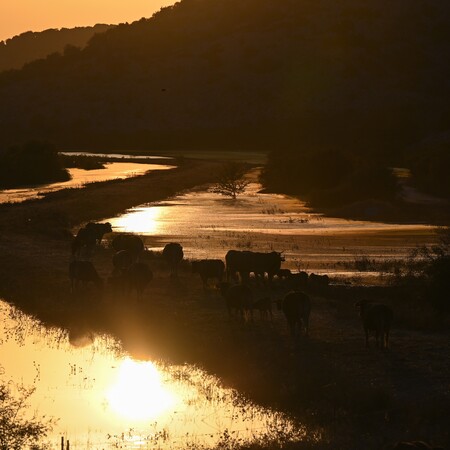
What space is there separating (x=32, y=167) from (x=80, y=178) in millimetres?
5529

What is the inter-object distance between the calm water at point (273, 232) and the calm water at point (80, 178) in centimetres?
1234

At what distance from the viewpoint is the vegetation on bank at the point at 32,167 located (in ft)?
315

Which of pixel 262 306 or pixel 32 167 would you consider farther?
pixel 32 167

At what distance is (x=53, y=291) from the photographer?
29.8 m

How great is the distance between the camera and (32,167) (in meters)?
98.1

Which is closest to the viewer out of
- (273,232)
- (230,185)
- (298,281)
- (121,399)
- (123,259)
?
(121,399)

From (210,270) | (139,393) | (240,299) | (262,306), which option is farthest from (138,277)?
(139,393)

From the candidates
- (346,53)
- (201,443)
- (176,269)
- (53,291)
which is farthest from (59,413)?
(346,53)

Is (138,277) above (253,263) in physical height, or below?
above

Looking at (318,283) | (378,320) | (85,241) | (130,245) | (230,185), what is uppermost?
(378,320)

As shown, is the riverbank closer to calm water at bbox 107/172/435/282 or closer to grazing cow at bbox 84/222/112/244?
grazing cow at bbox 84/222/112/244

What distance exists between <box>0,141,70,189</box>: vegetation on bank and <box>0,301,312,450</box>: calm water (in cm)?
7132

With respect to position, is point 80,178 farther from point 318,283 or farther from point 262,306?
point 262,306

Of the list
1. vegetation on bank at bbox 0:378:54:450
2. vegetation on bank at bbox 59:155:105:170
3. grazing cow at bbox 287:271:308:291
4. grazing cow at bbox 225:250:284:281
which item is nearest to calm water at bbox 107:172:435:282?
grazing cow at bbox 287:271:308:291
